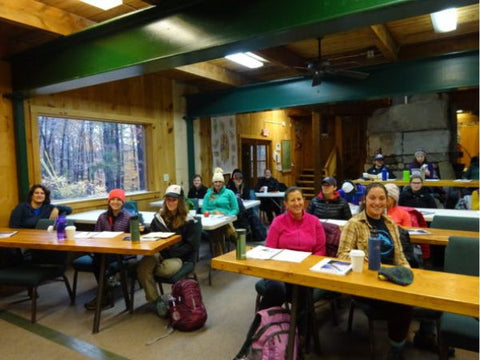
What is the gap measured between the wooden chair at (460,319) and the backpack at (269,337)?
0.79 meters

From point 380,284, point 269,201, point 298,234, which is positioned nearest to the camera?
point 380,284

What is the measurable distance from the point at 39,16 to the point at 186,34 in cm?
174

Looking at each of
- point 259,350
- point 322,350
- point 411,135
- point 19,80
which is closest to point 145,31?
point 19,80

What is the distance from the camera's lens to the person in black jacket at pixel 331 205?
3.59 meters

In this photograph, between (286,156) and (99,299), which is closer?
(99,299)

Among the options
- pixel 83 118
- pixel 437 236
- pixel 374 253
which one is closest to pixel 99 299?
pixel 374 253

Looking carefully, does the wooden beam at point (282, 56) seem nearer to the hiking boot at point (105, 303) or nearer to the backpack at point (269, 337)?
the hiking boot at point (105, 303)

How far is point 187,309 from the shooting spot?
270cm

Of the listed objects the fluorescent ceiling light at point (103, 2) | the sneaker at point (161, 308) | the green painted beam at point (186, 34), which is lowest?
the sneaker at point (161, 308)

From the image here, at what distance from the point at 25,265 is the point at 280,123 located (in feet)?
26.3

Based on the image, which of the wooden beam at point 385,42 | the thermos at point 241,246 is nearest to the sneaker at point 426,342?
the thermos at point 241,246

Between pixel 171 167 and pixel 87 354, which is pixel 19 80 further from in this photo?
pixel 87 354

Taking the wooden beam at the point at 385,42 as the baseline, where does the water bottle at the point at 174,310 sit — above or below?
below

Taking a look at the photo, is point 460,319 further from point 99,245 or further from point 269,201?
point 269,201
